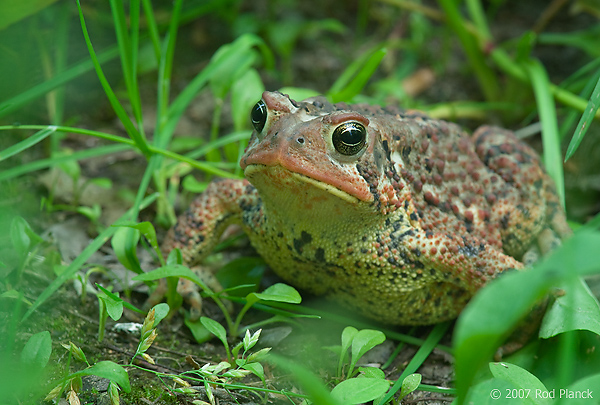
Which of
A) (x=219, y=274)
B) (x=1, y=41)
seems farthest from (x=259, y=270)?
(x=1, y=41)

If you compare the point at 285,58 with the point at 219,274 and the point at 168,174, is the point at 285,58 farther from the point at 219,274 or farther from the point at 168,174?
the point at 219,274

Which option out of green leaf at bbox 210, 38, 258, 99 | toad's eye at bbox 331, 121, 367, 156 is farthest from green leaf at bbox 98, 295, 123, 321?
green leaf at bbox 210, 38, 258, 99

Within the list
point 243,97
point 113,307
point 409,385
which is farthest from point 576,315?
point 243,97

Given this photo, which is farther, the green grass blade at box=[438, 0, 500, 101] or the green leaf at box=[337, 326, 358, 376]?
the green grass blade at box=[438, 0, 500, 101]

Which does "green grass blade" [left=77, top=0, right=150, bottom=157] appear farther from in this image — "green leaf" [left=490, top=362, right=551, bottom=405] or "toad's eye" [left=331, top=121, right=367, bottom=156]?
"green leaf" [left=490, top=362, right=551, bottom=405]

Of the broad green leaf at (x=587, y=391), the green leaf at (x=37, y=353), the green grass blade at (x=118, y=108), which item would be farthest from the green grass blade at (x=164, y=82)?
the broad green leaf at (x=587, y=391)
